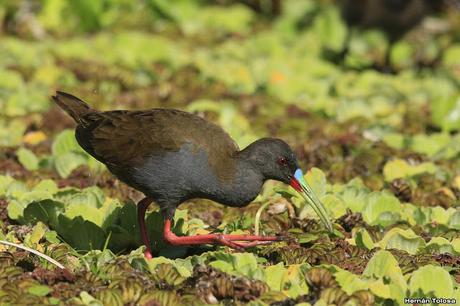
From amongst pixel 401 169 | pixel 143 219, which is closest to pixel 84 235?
pixel 143 219

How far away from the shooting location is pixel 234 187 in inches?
186

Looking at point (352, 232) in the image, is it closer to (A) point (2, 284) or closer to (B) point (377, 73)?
(A) point (2, 284)

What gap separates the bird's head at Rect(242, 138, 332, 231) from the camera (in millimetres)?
4824

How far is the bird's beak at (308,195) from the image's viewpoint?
16.1 feet

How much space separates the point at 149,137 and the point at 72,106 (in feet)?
2.17

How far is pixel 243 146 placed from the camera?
645 centimetres

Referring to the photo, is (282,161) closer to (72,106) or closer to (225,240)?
(225,240)

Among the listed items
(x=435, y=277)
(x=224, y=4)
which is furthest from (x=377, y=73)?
(x=435, y=277)

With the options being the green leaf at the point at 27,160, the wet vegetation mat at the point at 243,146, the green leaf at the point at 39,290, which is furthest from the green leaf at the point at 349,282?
the green leaf at the point at 27,160

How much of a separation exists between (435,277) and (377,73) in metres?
5.70

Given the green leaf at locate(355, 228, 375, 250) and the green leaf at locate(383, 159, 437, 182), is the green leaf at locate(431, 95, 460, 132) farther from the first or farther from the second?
the green leaf at locate(355, 228, 375, 250)

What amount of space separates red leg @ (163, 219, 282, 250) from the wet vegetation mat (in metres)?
0.08

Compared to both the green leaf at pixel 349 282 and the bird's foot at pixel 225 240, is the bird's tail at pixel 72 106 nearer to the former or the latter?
the bird's foot at pixel 225 240

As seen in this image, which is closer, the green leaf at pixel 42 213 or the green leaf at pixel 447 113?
the green leaf at pixel 42 213
